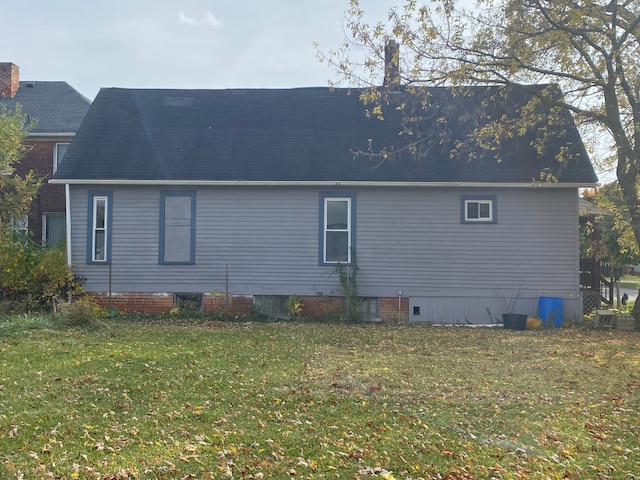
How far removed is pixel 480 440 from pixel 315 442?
1545 mm

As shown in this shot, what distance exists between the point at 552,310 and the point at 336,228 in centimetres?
549

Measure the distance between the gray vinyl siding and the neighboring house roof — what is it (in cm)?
667

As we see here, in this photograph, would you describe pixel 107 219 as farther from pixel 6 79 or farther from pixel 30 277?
pixel 6 79

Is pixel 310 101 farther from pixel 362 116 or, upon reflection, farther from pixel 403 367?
pixel 403 367

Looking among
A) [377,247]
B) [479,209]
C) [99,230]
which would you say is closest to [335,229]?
[377,247]

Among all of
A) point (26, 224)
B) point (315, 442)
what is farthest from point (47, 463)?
point (26, 224)

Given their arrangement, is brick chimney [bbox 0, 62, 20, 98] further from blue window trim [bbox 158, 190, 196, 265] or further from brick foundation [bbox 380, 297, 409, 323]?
brick foundation [bbox 380, 297, 409, 323]

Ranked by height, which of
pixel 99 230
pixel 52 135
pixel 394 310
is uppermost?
pixel 52 135

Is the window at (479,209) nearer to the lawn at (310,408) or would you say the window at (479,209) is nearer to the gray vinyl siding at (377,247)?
the gray vinyl siding at (377,247)

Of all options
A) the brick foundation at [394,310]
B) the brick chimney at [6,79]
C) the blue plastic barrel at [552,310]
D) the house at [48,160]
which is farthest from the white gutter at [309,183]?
the brick chimney at [6,79]

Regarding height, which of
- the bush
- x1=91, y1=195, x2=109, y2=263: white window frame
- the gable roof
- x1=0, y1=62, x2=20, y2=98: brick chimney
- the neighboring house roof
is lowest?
the bush

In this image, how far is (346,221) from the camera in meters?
14.5

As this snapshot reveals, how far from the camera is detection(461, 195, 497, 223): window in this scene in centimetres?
1419

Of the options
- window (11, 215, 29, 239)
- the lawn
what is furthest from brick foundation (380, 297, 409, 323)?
window (11, 215, 29, 239)
